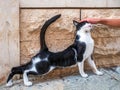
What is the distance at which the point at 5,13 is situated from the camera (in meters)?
1.75

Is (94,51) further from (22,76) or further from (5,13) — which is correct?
(5,13)

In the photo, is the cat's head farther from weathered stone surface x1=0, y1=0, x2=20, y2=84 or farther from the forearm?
weathered stone surface x1=0, y1=0, x2=20, y2=84

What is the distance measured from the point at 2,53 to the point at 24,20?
0.29 meters

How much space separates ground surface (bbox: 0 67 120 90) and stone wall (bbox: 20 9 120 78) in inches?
5.0

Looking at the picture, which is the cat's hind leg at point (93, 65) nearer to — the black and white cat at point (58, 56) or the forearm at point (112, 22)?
the black and white cat at point (58, 56)

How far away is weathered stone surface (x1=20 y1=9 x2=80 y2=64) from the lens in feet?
5.96

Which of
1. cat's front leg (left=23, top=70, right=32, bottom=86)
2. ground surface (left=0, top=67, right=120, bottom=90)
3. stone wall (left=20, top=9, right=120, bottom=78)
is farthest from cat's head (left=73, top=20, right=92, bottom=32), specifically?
cat's front leg (left=23, top=70, right=32, bottom=86)

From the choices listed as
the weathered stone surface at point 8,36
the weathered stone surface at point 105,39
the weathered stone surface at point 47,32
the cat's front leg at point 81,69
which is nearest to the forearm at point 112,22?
the weathered stone surface at point 105,39

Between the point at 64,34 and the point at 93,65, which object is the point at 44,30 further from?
the point at 93,65

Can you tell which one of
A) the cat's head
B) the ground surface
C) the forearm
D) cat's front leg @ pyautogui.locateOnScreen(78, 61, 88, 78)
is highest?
the forearm

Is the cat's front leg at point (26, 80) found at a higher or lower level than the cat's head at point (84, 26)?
lower

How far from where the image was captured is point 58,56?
1808mm

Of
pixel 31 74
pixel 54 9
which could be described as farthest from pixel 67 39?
pixel 31 74

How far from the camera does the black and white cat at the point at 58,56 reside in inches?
70.3
